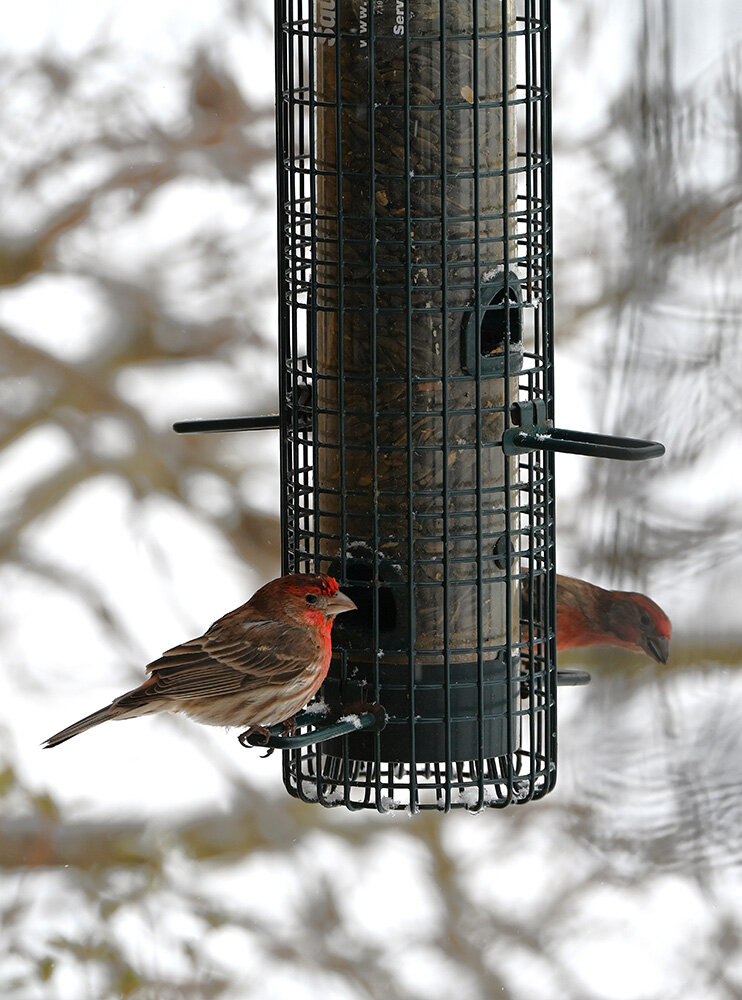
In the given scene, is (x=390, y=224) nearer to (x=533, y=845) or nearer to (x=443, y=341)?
(x=443, y=341)

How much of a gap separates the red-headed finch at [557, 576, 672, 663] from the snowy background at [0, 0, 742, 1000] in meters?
2.30

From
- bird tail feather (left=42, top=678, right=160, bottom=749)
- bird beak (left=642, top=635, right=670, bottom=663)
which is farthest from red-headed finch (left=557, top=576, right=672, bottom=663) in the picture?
bird tail feather (left=42, top=678, right=160, bottom=749)

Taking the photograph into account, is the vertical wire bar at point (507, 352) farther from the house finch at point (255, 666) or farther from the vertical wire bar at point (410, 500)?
the house finch at point (255, 666)

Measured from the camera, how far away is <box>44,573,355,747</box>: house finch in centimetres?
314

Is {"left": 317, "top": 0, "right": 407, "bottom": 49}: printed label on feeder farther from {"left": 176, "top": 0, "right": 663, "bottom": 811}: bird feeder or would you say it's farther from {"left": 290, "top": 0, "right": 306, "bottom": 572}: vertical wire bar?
{"left": 290, "top": 0, "right": 306, "bottom": 572}: vertical wire bar

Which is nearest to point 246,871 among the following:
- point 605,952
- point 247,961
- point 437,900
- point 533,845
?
point 247,961

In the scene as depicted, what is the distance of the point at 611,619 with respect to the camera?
4289 millimetres

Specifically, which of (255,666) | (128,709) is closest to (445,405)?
(255,666)

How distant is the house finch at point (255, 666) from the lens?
314 centimetres

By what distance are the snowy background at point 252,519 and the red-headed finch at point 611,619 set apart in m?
2.30

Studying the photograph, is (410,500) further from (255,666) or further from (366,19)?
(366,19)

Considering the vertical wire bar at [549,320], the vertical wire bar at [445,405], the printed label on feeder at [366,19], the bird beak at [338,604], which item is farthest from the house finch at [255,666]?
the printed label on feeder at [366,19]

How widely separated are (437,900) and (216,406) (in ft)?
9.02

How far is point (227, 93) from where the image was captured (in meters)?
6.29
